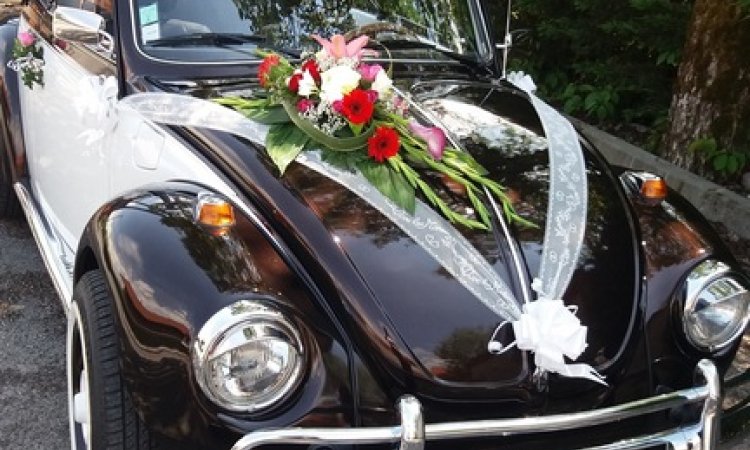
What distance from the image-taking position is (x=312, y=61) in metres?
2.91

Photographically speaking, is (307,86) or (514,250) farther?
(307,86)

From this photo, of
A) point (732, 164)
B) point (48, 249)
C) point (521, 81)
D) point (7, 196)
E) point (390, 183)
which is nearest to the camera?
point (390, 183)

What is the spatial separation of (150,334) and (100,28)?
158cm

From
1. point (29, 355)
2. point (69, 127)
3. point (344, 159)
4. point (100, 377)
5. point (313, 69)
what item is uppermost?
point (313, 69)

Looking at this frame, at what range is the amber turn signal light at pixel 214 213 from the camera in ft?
8.29

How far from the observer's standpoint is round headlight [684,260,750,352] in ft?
8.73

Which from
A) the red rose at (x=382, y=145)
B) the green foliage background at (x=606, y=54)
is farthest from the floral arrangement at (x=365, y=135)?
the green foliage background at (x=606, y=54)

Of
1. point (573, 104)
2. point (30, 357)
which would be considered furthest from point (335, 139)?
point (573, 104)

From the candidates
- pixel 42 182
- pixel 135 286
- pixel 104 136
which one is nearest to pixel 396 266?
pixel 135 286

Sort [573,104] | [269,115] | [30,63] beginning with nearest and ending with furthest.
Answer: [269,115]
[30,63]
[573,104]

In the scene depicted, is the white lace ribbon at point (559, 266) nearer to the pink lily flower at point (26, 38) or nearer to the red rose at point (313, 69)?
the red rose at point (313, 69)

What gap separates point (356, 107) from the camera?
2754 mm

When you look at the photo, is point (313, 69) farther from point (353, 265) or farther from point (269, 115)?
point (353, 265)

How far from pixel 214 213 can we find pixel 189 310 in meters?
0.41
